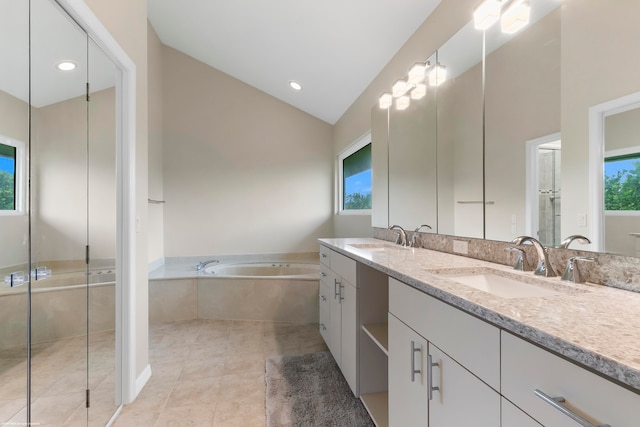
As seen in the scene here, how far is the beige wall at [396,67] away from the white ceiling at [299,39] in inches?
2.7

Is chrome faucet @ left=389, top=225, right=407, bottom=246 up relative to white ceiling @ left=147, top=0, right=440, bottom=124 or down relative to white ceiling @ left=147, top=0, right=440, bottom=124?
down

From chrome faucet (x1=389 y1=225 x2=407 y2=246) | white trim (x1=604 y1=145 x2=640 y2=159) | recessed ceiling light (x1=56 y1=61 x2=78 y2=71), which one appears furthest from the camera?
chrome faucet (x1=389 y1=225 x2=407 y2=246)

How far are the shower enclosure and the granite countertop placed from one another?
4.94 feet

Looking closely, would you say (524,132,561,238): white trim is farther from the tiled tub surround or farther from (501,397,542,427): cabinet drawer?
the tiled tub surround

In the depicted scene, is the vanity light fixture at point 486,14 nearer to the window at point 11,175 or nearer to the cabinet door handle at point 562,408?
the cabinet door handle at point 562,408

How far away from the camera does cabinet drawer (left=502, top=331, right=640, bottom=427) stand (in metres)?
0.50

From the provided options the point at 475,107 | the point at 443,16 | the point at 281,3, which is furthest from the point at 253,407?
the point at 281,3

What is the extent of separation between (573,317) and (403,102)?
2130mm

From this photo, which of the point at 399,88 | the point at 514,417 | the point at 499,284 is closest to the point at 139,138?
the point at 399,88

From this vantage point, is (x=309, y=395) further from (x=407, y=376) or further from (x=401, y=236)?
(x=401, y=236)

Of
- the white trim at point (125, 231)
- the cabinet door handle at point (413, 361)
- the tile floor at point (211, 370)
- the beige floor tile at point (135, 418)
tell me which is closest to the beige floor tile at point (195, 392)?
the tile floor at point (211, 370)

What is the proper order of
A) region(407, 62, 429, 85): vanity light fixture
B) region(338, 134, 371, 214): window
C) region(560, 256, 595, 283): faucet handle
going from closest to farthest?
region(560, 256, 595, 283): faucet handle → region(407, 62, 429, 85): vanity light fixture → region(338, 134, 371, 214): window

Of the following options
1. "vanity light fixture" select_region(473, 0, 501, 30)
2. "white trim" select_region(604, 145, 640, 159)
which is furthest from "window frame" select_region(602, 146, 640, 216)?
"vanity light fixture" select_region(473, 0, 501, 30)

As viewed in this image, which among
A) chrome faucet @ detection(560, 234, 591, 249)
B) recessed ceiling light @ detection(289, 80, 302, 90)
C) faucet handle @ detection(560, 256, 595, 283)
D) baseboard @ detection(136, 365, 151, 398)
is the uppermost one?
recessed ceiling light @ detection(289, 80, 302, 90)
